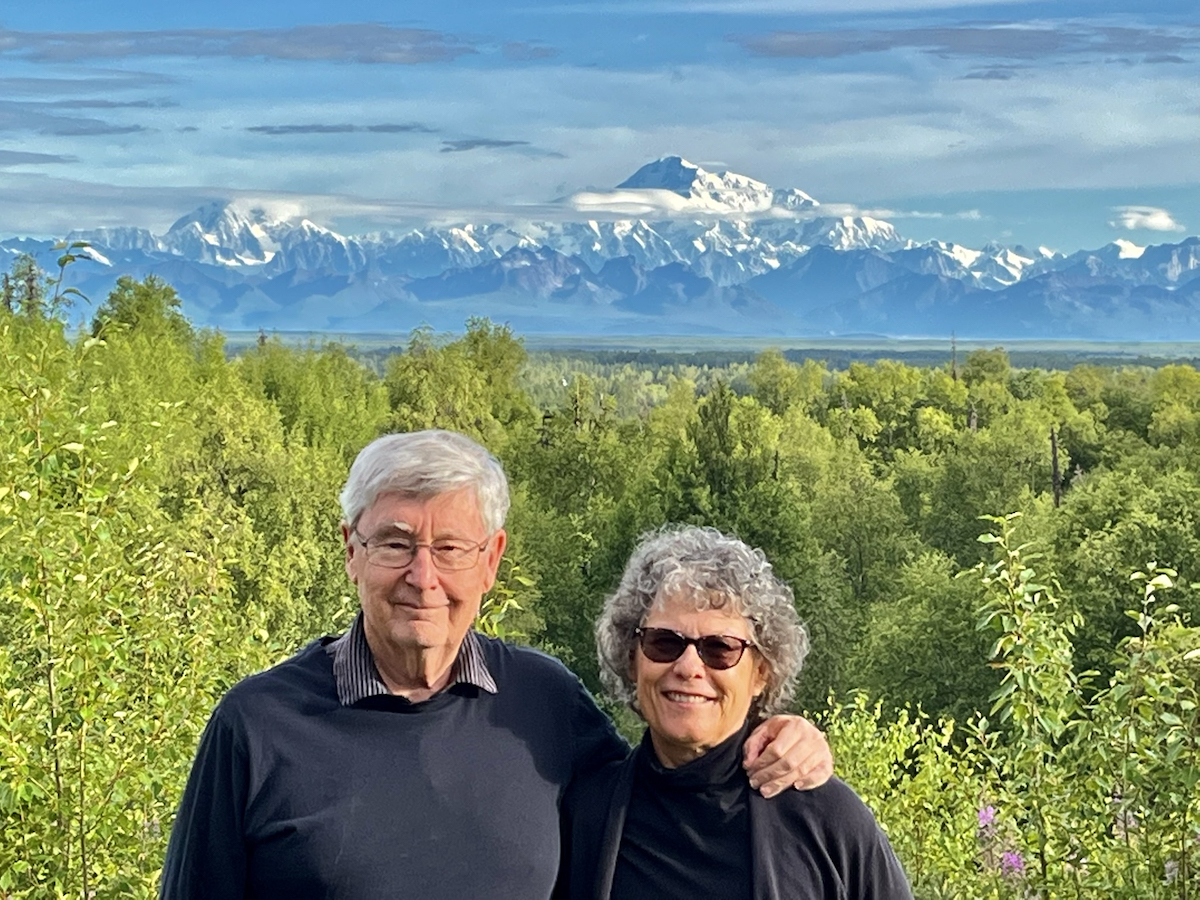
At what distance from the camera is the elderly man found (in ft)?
10.7

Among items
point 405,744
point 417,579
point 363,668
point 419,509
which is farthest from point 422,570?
point 405,744

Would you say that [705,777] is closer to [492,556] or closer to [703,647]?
[703,647]

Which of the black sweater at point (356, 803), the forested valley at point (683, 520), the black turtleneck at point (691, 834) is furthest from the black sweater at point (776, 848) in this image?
the forested valley at point (683, 520)

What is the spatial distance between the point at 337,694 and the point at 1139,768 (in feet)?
10.7

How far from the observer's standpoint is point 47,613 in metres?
5.59

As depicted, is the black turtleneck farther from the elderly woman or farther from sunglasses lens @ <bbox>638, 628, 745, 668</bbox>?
sunglasses lens @ <bbox>638, 628, 745, 668</bbox>

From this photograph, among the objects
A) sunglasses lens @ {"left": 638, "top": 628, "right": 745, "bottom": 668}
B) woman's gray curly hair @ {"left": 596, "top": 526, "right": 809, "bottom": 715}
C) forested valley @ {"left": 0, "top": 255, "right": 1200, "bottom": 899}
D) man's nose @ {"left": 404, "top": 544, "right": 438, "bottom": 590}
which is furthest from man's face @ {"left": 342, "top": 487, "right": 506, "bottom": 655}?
forested valley @ {"left": 0, "top": 255, "right": 1200, "bottom": 899}

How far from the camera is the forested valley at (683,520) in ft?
18.5

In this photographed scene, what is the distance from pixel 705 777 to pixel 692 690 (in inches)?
8.0

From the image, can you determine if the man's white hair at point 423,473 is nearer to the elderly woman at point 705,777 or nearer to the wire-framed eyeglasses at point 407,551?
the wire-framed eyeglasses at point 407,551

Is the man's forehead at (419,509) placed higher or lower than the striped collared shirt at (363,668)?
higher

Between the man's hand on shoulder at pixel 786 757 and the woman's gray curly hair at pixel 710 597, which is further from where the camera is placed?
the woman's gray curly hair at pixel 710 597

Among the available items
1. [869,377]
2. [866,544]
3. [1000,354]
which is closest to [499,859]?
[866,544]

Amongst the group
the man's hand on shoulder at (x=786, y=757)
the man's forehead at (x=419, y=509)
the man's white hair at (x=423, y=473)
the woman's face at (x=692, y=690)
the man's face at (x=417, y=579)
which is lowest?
the man's hand on shoulder at (x=786, y=757)
